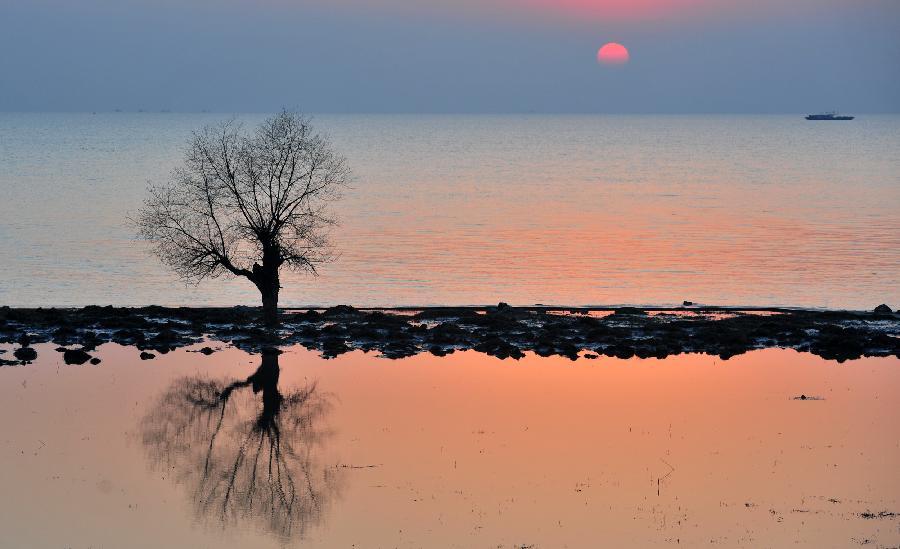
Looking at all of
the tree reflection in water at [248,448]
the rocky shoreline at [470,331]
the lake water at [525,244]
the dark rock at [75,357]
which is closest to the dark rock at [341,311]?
the rocky shoreline at [470,331]

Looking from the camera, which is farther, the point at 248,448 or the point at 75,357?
the point at 75,357

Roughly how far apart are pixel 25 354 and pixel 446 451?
19.1m

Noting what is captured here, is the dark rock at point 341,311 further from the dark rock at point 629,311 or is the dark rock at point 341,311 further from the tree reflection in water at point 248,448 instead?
the dark rock at point 629,311

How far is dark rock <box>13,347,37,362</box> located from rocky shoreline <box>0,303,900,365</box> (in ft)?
0.12

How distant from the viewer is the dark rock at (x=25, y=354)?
1741 inches

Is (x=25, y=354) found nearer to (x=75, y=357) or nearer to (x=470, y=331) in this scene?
(x=75, y=357)

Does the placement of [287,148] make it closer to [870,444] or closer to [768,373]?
[768,373]

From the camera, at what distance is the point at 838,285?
66312 mm

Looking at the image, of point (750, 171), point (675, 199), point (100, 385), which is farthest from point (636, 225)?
point (750, 171)

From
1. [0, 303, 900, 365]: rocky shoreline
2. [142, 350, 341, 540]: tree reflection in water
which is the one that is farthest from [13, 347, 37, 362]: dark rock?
[142, 350, 341, 540]: tree reflection in water

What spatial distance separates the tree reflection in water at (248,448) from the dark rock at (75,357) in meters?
4.66

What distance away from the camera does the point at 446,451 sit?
1332 inches

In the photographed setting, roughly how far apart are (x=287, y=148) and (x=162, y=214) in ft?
19.3

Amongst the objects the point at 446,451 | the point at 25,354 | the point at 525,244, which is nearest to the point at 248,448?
the point at 446,451
